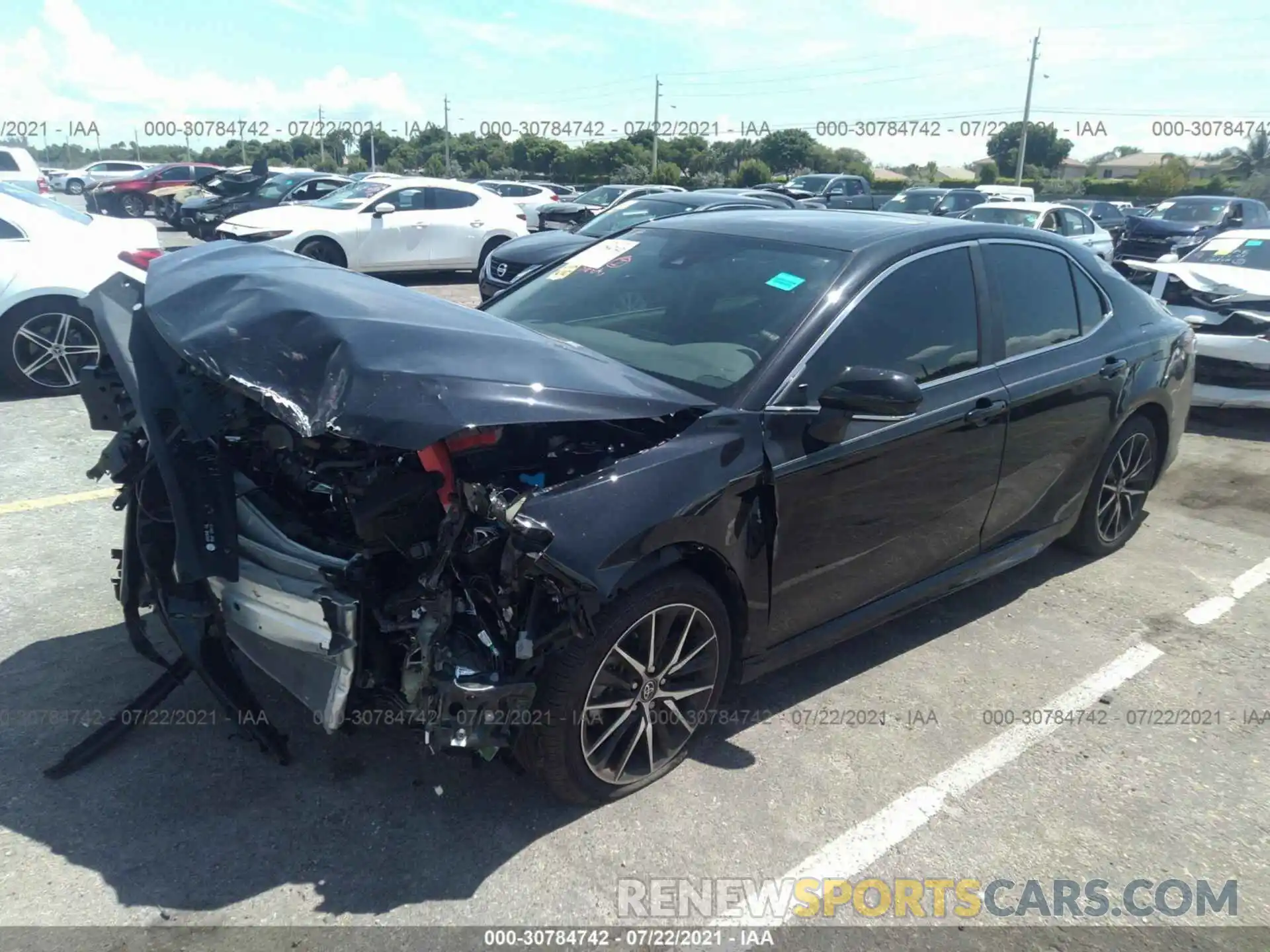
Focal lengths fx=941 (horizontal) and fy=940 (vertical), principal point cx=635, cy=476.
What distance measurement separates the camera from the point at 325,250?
1380cm

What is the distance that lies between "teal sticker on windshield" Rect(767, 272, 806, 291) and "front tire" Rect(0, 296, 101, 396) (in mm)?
5470

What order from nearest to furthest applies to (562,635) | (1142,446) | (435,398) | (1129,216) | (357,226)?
(435,398) < (562,635) < (1142,446) < (357,226) < (1129,216)

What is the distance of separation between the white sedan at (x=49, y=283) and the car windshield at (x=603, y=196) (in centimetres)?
1294

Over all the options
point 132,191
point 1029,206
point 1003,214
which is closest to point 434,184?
point 1003,214

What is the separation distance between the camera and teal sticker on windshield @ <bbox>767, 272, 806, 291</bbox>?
11.3 ft

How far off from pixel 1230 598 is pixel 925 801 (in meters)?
2.70

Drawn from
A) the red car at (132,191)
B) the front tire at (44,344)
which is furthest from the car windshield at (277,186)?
the front tire at (44,344)

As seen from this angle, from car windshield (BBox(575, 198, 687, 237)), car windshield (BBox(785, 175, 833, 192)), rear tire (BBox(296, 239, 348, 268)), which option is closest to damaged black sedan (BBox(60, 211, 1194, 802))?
car windshield (BBox(575, 198, 687, 237))

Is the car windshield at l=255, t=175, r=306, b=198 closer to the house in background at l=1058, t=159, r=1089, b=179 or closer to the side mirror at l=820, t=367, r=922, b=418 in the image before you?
the side mirror at l=820, t=367, r=922, b=418

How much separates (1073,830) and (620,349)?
7.29 ft

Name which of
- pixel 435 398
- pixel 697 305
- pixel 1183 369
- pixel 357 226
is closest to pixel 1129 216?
pixel 357 226

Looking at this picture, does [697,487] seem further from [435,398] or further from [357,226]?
[357,226]

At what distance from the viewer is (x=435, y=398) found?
2432 mm

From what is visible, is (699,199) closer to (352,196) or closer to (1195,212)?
(352,196)
